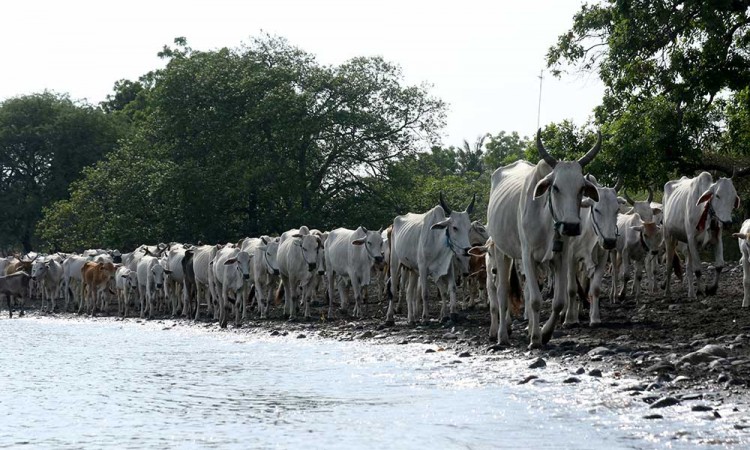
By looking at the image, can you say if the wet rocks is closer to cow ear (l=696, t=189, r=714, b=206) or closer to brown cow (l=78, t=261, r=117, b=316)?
cow ear (l=696, t=189, r=714, b=206)

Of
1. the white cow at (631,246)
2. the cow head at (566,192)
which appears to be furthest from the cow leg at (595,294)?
the white cow at (631,246)

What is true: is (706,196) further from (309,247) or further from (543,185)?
(309,247)

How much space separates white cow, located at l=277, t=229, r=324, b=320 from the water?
8147 millimetres

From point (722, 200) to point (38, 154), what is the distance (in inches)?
2280

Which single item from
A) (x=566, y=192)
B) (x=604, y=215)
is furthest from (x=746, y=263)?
(x=566, y=192)

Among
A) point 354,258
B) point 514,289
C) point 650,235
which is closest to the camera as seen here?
point 514,289

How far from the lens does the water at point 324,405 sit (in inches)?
332

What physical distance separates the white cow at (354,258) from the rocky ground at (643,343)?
1.99 meters

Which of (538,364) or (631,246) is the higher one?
(631,246)

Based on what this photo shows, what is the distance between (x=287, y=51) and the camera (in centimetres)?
5162

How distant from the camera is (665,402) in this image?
29.2ft

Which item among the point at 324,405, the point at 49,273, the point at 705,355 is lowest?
the point at 324,405

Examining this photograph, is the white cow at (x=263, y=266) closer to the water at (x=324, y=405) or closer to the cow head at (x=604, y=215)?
the water at (x=324, y=405)

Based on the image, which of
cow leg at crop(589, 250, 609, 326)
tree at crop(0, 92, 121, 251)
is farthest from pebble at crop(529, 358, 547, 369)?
tree at crop(0, 92, 121, 251)
